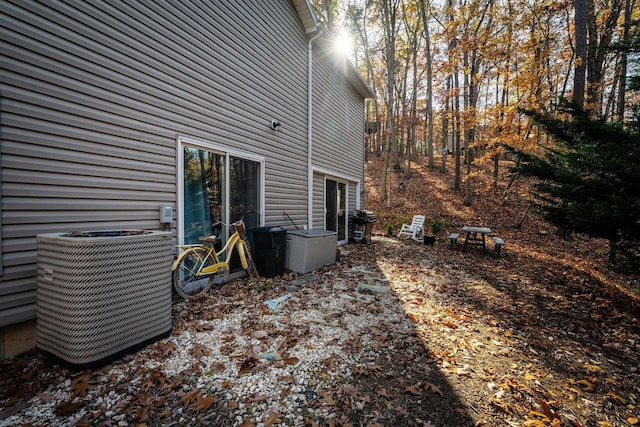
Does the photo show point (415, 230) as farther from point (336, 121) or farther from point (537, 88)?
point (537, 88)

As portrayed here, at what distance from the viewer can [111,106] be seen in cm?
310

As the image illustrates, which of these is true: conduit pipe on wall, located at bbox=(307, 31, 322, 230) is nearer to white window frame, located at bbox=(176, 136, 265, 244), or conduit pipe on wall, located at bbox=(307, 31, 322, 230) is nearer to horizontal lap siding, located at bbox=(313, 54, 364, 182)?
horizontal lap siding, located at bbox=(313, 54, 364, 182)

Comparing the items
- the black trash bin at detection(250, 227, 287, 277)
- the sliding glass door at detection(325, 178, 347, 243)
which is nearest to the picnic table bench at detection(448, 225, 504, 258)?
the sliding glass door at detection(325, 178, 347, 243)

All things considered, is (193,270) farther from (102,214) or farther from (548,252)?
(548,252)

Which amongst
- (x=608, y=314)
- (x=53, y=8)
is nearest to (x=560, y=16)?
(x=608, y=314)

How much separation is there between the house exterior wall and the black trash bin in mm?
627

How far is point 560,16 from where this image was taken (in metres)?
12.2

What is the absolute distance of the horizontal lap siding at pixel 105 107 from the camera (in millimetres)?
2445

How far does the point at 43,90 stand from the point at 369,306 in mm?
4257

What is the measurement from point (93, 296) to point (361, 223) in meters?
7.90

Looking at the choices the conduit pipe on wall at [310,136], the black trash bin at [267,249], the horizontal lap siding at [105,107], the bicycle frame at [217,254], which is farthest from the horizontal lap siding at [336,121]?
the bicycle frame at [217,254]

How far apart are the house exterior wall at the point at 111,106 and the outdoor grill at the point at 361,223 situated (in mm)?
A: 4378

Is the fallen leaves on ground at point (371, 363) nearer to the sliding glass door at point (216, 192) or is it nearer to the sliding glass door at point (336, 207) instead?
the sliding glass door at point (216, 192)

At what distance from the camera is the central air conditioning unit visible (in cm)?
214
